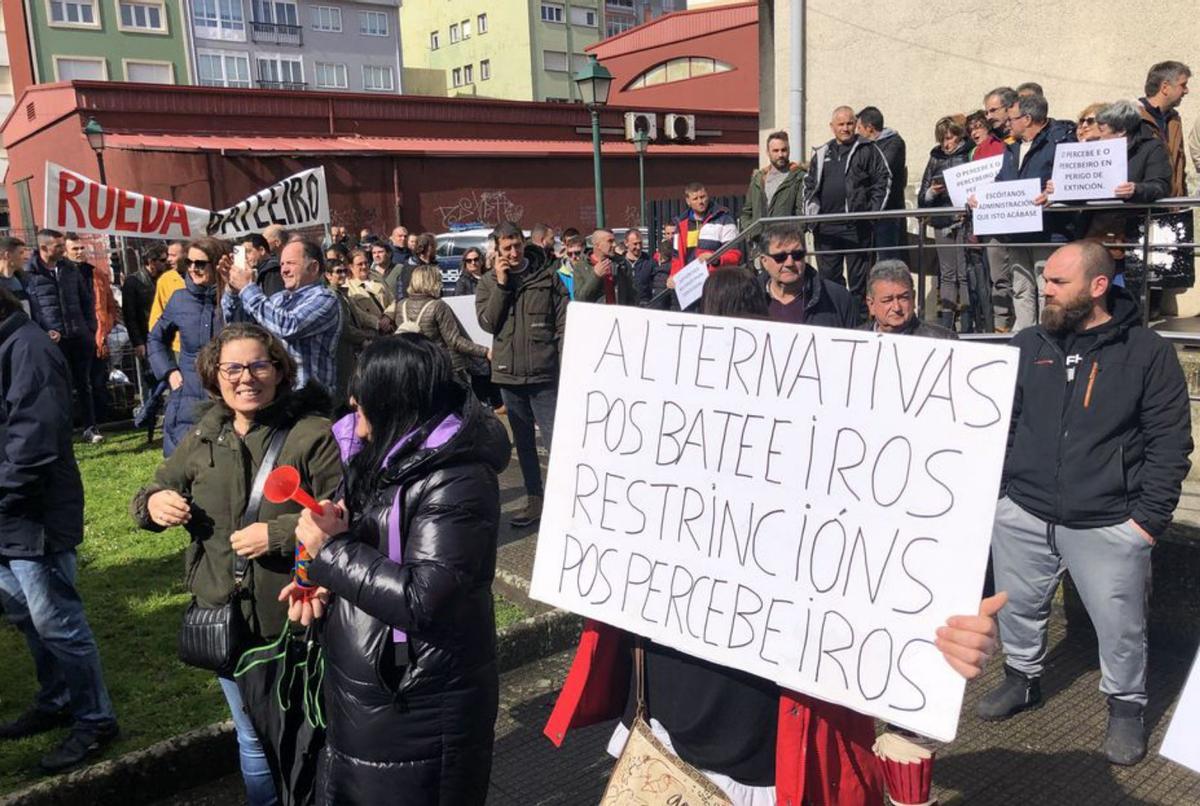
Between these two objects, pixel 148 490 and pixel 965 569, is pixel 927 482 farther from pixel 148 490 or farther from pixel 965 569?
pixel 148 490

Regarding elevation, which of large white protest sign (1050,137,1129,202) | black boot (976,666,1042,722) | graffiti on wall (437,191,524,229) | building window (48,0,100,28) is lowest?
black boot (976,666,1042,722)

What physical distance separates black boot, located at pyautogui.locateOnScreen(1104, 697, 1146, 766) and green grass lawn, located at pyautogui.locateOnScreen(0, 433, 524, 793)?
9.22 ft

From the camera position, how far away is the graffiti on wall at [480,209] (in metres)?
29.0

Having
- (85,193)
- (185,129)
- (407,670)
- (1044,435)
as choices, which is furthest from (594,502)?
(185,129)

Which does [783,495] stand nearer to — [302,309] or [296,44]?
[302,309]

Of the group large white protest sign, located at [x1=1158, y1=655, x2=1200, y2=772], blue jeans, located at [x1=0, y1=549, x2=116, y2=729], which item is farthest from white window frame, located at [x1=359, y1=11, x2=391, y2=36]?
large white protest sign, located at [x1=1158, y1=655, x2=1200, y2=772]

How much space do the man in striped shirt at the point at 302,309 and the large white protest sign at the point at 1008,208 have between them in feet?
13.9

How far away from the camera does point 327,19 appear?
5597 centimetres

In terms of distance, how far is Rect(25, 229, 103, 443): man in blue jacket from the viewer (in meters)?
9.44

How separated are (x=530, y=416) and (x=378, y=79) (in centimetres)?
5688

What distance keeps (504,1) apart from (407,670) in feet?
212

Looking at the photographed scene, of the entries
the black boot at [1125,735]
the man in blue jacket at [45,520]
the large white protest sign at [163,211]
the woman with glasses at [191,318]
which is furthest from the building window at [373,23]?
the black boot at [1125,735]

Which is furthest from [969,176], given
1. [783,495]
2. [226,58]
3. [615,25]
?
A: [615,25]

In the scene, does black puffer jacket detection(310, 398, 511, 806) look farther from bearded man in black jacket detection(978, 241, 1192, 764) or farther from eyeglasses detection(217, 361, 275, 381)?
bearded man in black jacket detection(978, 241, 1192, 764)
